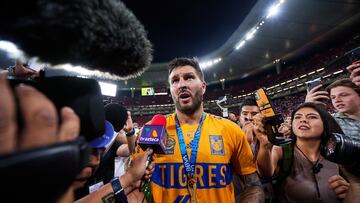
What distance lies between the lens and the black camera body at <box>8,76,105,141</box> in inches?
19.6

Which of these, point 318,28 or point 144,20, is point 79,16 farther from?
point 318,28

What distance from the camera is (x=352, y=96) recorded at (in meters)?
2.71

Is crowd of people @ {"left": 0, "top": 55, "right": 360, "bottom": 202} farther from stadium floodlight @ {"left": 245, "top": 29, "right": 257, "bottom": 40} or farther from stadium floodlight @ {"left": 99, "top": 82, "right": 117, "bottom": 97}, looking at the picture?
stadium floodlight @ {"left": 245, "top": 29, "right": 257, "bottom": 40}

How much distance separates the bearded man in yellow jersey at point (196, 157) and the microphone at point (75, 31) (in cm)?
141

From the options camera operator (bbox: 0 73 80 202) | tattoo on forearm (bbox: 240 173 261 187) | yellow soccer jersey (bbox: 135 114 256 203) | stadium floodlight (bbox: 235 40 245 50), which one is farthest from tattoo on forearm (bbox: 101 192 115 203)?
stadium floodlight (bbox: 235 40 245 50)

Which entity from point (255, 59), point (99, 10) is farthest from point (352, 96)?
point (255, 59)

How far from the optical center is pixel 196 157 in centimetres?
184

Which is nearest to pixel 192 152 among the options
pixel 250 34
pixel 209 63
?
pixel 250 34

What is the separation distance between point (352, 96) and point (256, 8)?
13.4 meters

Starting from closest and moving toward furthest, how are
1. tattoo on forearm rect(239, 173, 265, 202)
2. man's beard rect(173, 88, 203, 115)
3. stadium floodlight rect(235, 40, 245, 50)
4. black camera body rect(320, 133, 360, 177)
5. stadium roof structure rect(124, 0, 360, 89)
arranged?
black camera body rect(320, 133, 360, 177), tattoo on forearm rect(239, 173, 265, 202), man's beard rect(173, 88, 203, 115), stadium roof structure rect(124, 0, 360, 89), stadium floodlight rect(235, 40, 245, 50)

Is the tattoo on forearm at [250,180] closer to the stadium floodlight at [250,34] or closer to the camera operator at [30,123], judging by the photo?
the camera operator at [30,123]

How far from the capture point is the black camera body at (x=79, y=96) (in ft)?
1.63

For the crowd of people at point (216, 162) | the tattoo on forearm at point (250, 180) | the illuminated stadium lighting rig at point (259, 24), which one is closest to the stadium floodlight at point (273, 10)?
the illuminated stadium lighting rig at point (259, 24)

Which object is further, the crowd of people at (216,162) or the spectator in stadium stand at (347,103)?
the spectator in stadium stand at (347,103)
